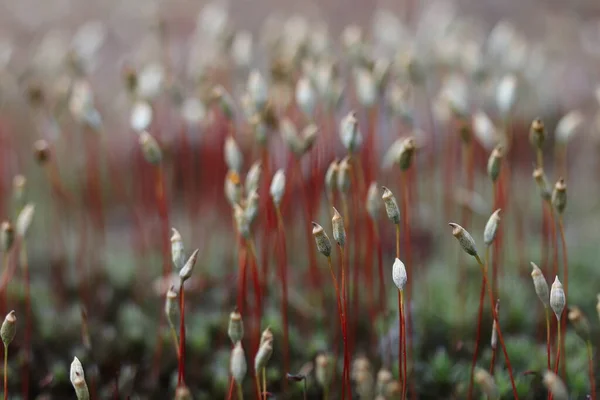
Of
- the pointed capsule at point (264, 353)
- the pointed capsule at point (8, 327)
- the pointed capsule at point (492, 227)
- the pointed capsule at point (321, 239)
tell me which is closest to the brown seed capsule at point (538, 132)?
the pointed capsule at point (492, 227)

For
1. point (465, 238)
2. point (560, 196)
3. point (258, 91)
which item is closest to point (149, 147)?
point (258, 91)

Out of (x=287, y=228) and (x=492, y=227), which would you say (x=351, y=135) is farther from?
(x=287, y=228)

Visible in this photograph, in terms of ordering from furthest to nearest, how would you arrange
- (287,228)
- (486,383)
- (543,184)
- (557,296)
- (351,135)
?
(287,228) → (351,135) → (543,184) → (557,296) → (486,383)

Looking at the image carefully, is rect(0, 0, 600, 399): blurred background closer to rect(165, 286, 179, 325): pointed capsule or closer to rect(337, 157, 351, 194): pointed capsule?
rect(337, 157, 351, 194): pointed capsule

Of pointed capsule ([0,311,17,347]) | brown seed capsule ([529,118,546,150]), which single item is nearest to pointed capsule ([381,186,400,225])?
brown seed capsule ([529,118,546,150])

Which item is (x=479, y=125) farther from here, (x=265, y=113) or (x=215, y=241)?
(x=215, y=241)

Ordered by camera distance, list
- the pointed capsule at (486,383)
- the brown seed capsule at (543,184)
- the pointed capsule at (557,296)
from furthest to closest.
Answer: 1. the brown seed capsule at (543,184)
2. the pointed capsule at (557,296)
3. the pointed capsule at (486,383)

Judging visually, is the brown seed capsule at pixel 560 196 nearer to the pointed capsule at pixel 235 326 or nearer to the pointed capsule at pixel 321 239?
the pointed capsule at pixel 321 239

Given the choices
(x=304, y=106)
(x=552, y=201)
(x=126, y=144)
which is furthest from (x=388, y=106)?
(x=126, y=144)
